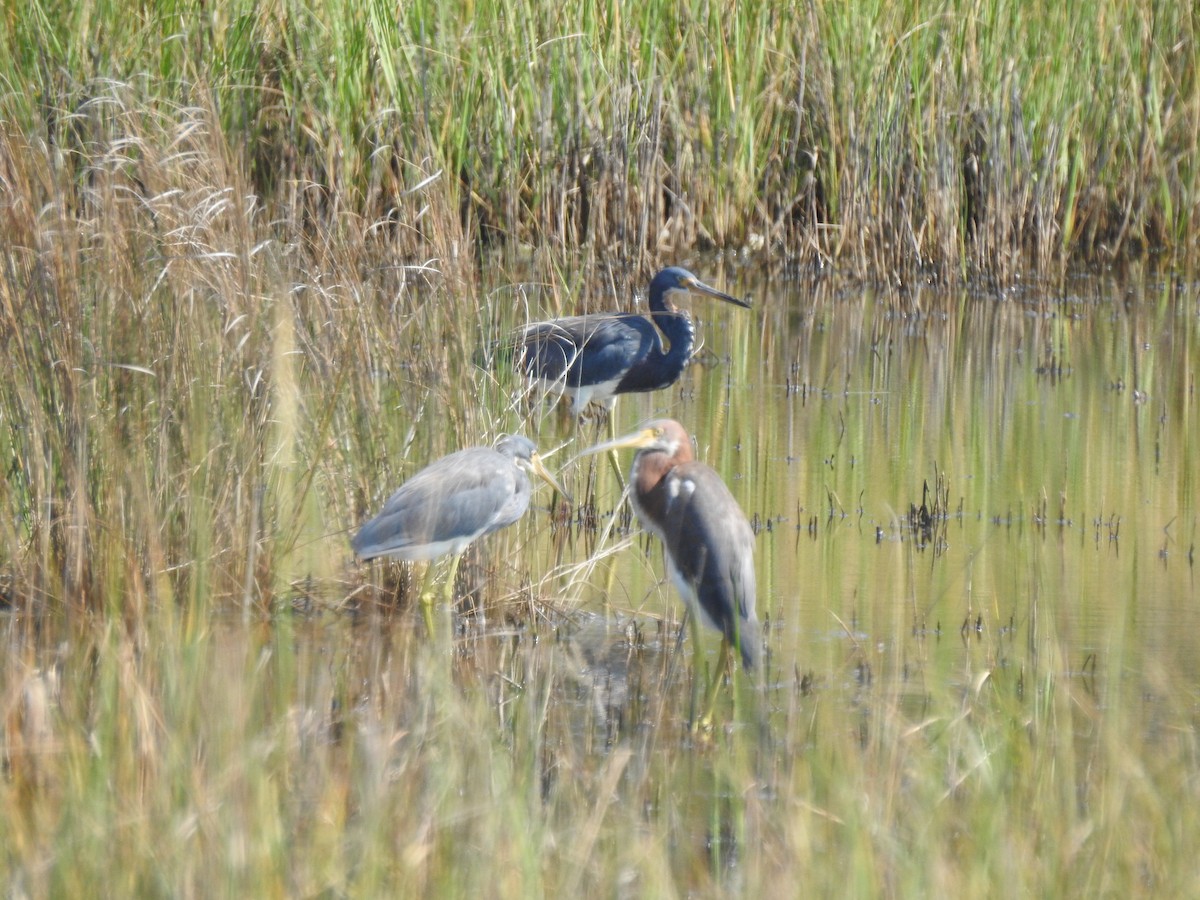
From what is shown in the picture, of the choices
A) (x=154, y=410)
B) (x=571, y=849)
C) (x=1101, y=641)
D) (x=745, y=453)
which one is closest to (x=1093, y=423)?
(x=745, y=453)

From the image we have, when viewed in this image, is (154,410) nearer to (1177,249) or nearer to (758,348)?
(758,348)

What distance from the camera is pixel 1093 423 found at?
7.52 m

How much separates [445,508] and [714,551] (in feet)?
2.16

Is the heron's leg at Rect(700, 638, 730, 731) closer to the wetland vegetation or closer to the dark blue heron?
the wetland vegetation

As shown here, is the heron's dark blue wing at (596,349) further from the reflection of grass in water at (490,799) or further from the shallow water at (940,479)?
the reflection of grass in water at (490,799)

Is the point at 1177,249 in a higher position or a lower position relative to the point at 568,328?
lower

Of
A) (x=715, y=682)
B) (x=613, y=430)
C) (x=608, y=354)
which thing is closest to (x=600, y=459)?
(x=613, y=430)

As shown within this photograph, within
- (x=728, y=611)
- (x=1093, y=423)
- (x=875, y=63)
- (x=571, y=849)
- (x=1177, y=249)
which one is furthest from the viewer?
(x=1177, y=249)

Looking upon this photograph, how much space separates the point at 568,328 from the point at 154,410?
288 centimetres

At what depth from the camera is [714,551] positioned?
4.20 m

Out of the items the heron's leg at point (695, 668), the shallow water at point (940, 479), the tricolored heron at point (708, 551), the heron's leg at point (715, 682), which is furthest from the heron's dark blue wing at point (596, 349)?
the heron's leg at point (715, 682)

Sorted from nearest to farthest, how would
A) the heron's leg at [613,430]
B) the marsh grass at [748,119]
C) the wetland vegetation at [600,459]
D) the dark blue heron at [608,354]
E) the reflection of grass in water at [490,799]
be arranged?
the reflection of grass in water at [490,799], the wetland vegetation at [600,459], the heron's leg at [613,430], the dark blue heron at [608,354], the marsh grass at [748,119]

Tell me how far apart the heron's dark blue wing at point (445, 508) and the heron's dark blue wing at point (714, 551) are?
1.44 feet

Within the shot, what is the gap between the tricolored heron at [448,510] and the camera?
4.32 meters
